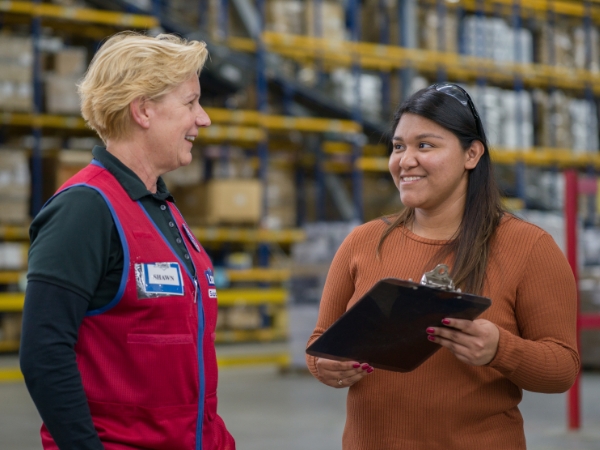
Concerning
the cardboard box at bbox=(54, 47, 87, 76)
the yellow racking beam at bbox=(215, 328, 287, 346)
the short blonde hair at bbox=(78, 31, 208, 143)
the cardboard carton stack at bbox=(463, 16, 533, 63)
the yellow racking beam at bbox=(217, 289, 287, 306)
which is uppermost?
the cardboard carton stack at bbox=(463, 16, 533, 63)

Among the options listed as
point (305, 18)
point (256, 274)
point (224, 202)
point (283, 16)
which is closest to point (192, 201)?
point (224, 202)

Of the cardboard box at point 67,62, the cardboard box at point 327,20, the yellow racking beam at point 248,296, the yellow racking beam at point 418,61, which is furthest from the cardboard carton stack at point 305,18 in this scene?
the yellow racking beam at point 248,296

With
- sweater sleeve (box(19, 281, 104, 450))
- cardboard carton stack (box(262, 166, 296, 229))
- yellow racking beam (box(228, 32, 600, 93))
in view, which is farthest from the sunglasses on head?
cardboard carton stack (box(262, 166, 296, 229))

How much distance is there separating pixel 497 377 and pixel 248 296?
26.0ft

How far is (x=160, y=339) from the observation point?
5.47ft

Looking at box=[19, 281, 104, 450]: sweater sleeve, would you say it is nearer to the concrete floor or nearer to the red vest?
the red vest

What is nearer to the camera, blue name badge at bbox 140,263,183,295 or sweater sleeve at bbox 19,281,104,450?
sweater sleeve at bbox 19,281,104,450

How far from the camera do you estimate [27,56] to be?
8.68 metres

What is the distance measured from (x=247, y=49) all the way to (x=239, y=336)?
3.81m

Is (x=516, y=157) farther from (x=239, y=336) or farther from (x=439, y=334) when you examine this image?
(x=439, y=334)

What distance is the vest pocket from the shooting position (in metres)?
1.64

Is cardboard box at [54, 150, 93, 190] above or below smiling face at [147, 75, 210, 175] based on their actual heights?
below

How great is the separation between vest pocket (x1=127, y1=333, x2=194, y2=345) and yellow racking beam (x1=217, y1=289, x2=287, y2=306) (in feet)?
26.0

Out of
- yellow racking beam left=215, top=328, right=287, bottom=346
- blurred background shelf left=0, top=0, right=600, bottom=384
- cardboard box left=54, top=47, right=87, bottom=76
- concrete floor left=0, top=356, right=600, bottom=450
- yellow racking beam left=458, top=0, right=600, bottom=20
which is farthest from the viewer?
yellow racking beam left=458, top=0, right=600, bottom=20
